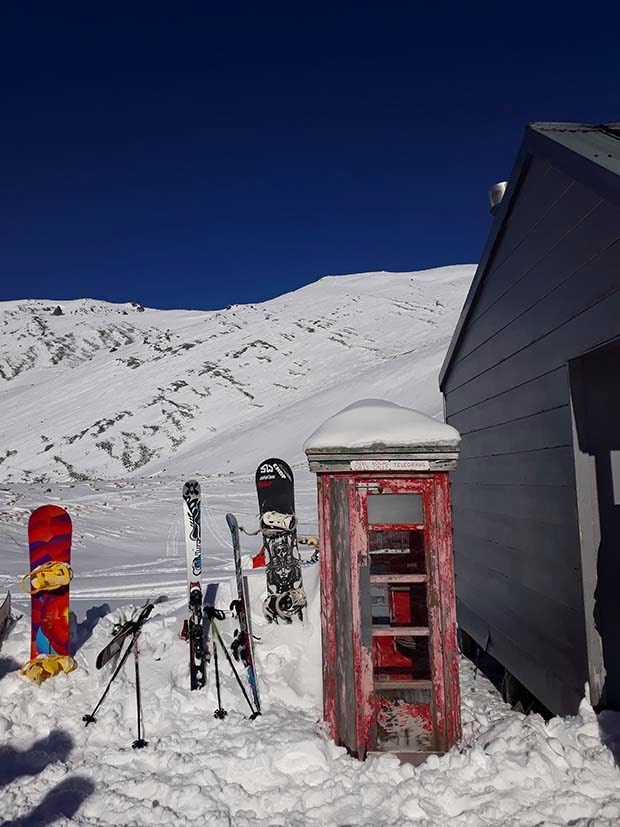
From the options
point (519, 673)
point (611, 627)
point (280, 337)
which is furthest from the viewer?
point (280, 337)

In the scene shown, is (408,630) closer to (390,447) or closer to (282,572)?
(390,447)

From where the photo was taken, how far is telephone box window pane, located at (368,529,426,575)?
553 centimetres

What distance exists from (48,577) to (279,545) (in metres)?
2.31

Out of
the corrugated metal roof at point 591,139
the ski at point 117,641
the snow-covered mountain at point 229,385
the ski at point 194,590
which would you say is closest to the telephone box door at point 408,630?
the ski at point 194,590

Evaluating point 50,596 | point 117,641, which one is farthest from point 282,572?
point 50,596

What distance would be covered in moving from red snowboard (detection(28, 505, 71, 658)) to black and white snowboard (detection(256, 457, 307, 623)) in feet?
6.29

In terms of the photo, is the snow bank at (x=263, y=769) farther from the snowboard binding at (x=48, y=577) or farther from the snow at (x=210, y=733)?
the snowboard binding at (x=48, y=577)

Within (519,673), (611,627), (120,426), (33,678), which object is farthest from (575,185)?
(120,426)

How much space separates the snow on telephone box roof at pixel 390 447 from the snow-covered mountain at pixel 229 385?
29.3m

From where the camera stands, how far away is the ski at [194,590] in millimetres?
5598

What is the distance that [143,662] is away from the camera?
19.5 feet

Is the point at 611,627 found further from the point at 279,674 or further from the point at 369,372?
the point at 369,372

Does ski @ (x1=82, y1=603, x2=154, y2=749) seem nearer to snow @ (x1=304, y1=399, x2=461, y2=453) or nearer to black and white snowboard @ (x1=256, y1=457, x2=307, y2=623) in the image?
black and white snowboard @ (x1=256, y1=457, x2=307, y2=623)

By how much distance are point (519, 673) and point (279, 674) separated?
254 cm
